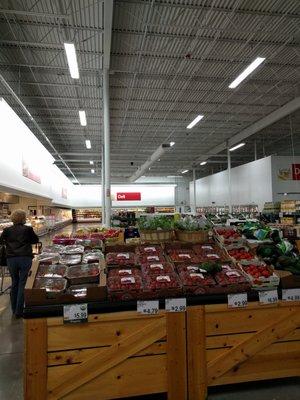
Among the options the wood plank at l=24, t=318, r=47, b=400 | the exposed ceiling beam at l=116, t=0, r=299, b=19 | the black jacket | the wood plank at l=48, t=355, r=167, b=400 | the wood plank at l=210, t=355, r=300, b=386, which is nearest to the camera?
the wood plank at l=24, t=318, r=47, b=400

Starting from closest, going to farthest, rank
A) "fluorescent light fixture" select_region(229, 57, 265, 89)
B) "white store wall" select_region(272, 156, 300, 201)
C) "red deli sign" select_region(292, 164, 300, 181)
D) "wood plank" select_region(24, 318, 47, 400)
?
1. "wood plank" select_region(24, 318, 47, 400)
2. "fluorescent light fixture" select_region(229, 57, 265, 89)
3. "red deli sign" select_region(292, 164, 300, 181)
4. "white store wall" select_region(272, 156, 300, 201)

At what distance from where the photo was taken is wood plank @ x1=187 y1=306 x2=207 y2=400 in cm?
265

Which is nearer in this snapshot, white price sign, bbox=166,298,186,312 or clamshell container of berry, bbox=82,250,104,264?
white price sign, bbox=166,298,186,312

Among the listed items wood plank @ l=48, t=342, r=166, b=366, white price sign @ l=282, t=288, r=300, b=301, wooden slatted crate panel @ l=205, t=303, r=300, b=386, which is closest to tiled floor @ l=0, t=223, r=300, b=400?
wooden slatted crate panel @ l=205, t=303, r=300, b=386

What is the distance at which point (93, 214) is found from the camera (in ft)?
102

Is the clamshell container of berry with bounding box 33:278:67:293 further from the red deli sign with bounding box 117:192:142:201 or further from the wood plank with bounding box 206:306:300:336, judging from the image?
the red deli sign with bounding box 117:192:142:201

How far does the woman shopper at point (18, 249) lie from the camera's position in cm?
478

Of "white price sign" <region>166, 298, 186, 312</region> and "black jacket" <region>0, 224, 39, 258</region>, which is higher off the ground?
"black jacket" <region>0, 224, 39, 258</region>

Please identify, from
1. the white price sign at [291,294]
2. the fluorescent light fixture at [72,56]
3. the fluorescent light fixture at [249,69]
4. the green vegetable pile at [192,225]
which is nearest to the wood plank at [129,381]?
the white price sign at [291,294]

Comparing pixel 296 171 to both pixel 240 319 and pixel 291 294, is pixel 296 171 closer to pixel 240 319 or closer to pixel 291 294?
pixel 291 294

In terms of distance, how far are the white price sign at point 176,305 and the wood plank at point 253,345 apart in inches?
21.1

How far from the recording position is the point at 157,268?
299 cm

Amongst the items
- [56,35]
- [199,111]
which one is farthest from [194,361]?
[199,111]

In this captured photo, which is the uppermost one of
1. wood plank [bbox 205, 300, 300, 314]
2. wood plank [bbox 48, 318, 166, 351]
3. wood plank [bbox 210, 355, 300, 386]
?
wood plank [bbox 205, 300, 300, 314]
